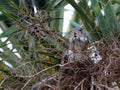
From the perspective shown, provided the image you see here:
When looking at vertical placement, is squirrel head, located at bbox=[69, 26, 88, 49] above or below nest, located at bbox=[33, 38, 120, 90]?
above

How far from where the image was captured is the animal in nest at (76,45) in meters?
0.80

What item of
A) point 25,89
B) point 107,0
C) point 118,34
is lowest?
point 25,89

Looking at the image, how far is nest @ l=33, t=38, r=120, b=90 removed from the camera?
0.76 meters

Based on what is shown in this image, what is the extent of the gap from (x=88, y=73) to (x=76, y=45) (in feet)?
0.31

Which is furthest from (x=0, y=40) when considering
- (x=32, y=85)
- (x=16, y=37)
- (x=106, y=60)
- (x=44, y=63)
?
(x=106, y=60)

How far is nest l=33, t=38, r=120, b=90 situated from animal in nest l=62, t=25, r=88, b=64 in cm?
1

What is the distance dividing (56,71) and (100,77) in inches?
5.5

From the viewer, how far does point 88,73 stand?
0.77m

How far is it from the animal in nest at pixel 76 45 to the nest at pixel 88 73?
0.01 m

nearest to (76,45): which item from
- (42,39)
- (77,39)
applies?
(77,39)

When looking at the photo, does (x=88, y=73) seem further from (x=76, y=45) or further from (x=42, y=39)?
(x=42, y=39)

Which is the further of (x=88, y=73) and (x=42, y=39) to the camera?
(x=42, y=39)

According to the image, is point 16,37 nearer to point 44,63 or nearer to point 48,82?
point 44,63

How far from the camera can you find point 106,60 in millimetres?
775
